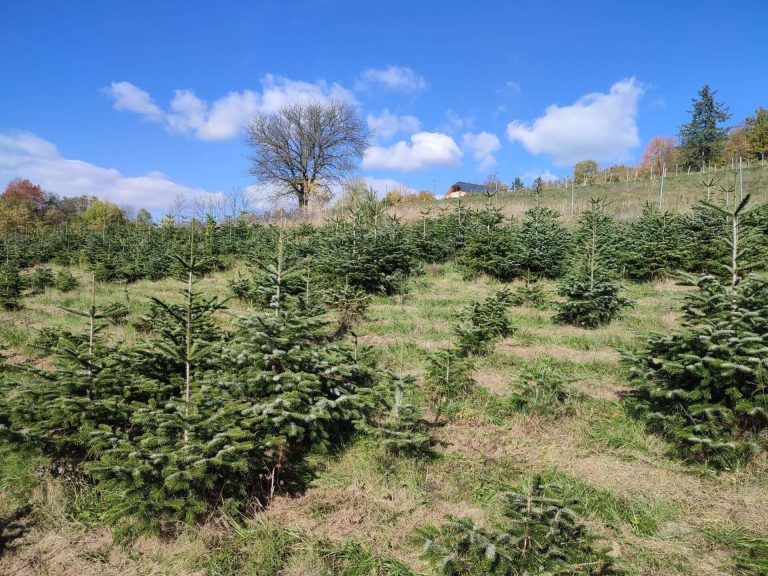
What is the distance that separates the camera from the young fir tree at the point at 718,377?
3.66 meters

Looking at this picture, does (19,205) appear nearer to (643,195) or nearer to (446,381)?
(446,381)

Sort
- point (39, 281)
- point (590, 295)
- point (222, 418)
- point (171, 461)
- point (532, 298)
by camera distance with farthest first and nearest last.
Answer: point (39, 281)
point (532, 298)
point (590, 295)
point (222, 418)
point (171, 461)

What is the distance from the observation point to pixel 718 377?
150 inches

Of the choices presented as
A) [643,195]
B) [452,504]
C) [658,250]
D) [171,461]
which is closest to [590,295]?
[658,250]

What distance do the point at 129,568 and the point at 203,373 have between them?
158cm

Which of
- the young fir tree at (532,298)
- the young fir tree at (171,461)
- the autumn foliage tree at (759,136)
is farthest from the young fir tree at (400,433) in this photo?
the autumn foliage tree at (759,136)

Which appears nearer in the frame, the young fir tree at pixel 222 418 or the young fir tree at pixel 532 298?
the young fir tree at pixel 222 418

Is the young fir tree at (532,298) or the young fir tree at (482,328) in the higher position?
the young fir tree at (532,298)

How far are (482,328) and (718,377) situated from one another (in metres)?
3.53

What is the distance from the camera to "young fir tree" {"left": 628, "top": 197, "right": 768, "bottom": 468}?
3662 millimetres

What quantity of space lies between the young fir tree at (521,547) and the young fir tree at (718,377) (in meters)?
1.81

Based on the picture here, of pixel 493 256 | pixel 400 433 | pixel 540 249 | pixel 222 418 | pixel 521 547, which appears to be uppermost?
pixel 540 249

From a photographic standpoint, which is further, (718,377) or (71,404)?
(718,377)

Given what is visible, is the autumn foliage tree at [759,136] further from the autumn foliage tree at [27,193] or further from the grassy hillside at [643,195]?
the autumn foliage tree at [27,193]
